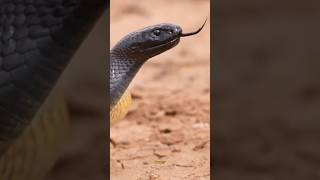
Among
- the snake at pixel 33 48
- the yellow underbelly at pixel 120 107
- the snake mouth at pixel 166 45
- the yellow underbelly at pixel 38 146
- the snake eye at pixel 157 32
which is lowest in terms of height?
the yellow underbelly at pixel 120 107

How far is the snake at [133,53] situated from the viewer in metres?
2.13

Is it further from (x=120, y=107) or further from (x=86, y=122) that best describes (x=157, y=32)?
(x=86, y=122)

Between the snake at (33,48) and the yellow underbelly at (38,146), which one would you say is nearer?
A: the snake at (33,48)

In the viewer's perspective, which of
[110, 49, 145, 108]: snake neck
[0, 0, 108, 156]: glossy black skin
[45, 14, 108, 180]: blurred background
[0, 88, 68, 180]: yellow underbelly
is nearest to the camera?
[0, 0, 108, 156]: glossy black skin

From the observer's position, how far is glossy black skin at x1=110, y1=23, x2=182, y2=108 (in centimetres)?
213

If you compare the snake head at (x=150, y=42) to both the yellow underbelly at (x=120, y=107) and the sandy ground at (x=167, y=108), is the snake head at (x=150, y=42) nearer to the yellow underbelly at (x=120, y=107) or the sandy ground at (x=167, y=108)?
the yellow underbelly at (x=120, y=107)

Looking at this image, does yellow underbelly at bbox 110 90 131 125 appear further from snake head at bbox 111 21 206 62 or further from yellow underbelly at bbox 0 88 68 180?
yellow underbelly at bbox 0 88 68 180

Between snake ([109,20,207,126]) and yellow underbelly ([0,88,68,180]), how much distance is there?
16.3 inches

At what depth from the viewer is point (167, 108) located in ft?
9.24

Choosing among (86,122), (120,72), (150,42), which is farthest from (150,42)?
(86,122)
